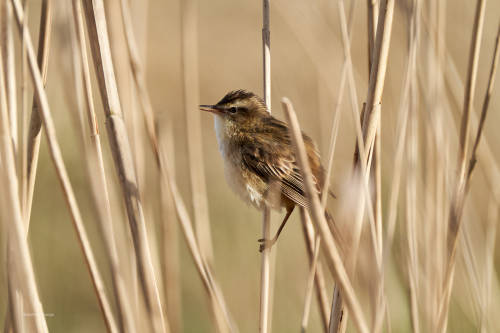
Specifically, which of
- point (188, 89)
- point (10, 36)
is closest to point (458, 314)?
point (188, 89)

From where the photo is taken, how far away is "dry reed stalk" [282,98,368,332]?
5.14 ft

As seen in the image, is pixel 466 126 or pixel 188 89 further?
pixel 188 89

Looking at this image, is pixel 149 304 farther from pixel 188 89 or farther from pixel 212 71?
pixel 212 71

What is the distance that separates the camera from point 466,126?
87.9 inches

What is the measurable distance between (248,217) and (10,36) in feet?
12.5

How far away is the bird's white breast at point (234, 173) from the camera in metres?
3.04

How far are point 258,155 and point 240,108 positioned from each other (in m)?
0.39

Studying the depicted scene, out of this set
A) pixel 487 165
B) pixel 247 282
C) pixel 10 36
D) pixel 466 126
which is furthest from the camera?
pixel 247 282

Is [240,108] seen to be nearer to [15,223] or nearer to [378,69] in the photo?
[378,69]

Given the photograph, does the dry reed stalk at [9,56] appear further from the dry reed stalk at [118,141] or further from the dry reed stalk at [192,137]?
the dry reed stalk at [192,137]

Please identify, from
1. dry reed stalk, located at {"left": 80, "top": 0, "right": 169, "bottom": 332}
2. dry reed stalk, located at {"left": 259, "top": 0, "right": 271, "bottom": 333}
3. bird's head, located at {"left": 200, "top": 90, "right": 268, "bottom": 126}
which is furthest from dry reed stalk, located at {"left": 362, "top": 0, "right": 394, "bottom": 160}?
bird's head, located at {"left": 200, "top": 90, "right": 268, "bottom": 126}

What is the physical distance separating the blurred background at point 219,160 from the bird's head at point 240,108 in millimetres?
211

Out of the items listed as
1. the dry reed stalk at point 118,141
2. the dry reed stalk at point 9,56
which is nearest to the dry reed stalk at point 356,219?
the dry reed stalk at point 118,141

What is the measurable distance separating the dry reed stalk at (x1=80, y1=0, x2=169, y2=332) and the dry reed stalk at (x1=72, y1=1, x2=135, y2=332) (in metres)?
0.07
